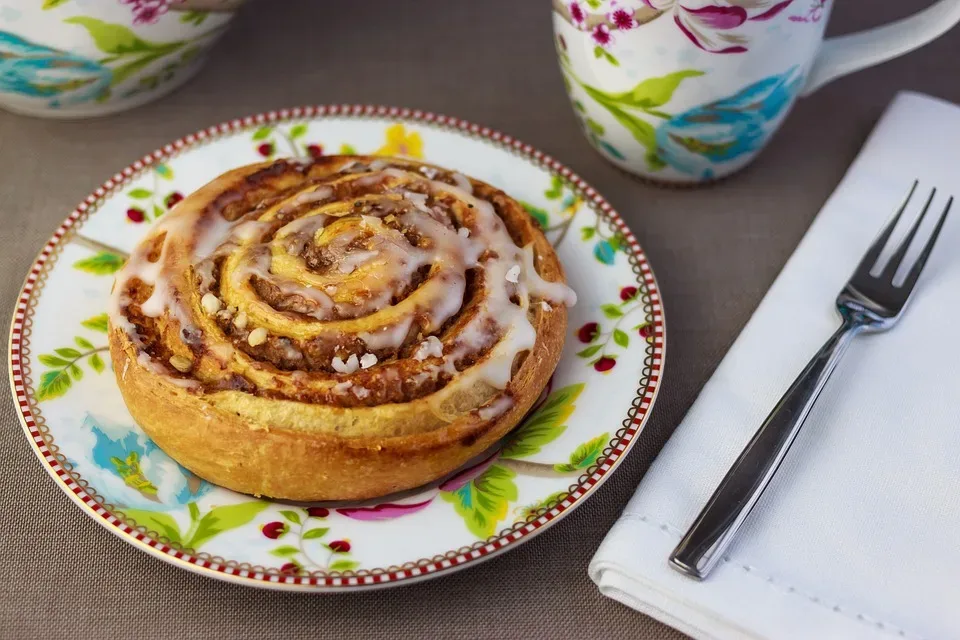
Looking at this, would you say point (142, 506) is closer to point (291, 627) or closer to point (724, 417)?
point (291, 627)

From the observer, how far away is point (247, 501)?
1.41 metres

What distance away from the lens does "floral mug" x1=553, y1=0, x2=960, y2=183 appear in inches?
67.3

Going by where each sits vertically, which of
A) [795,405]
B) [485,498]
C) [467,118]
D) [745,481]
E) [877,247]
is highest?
[877,247]

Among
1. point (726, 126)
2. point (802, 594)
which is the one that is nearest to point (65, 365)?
point (802, 594)

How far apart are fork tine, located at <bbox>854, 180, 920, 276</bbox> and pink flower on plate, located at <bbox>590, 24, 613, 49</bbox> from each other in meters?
0.60

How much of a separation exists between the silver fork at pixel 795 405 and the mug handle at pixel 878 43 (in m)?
0.27

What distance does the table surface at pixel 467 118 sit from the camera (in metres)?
1.40

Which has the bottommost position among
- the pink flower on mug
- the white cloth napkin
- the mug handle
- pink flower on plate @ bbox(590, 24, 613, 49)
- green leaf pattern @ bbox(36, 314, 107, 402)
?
green leaf pattern @ bbox(36, 314, 107, 402)

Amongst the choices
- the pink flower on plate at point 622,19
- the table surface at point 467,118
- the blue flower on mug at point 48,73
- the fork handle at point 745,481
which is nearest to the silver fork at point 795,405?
the fork handle at point 745,481

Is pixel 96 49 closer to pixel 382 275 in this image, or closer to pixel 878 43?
pixel 382 275

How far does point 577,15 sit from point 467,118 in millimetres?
496

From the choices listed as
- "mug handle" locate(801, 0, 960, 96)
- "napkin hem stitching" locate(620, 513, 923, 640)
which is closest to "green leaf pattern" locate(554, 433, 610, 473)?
"napkin hem stitching" locate(620, 513, 923, 640)

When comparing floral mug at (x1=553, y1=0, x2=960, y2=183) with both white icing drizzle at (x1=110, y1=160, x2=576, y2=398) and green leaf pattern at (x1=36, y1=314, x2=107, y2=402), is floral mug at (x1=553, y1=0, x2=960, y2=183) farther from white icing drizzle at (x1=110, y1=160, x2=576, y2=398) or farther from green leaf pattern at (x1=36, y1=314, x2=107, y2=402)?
green leaf pattern at (x1=36, y1=314, x2=107, y2=402)

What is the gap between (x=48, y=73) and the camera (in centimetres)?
195
